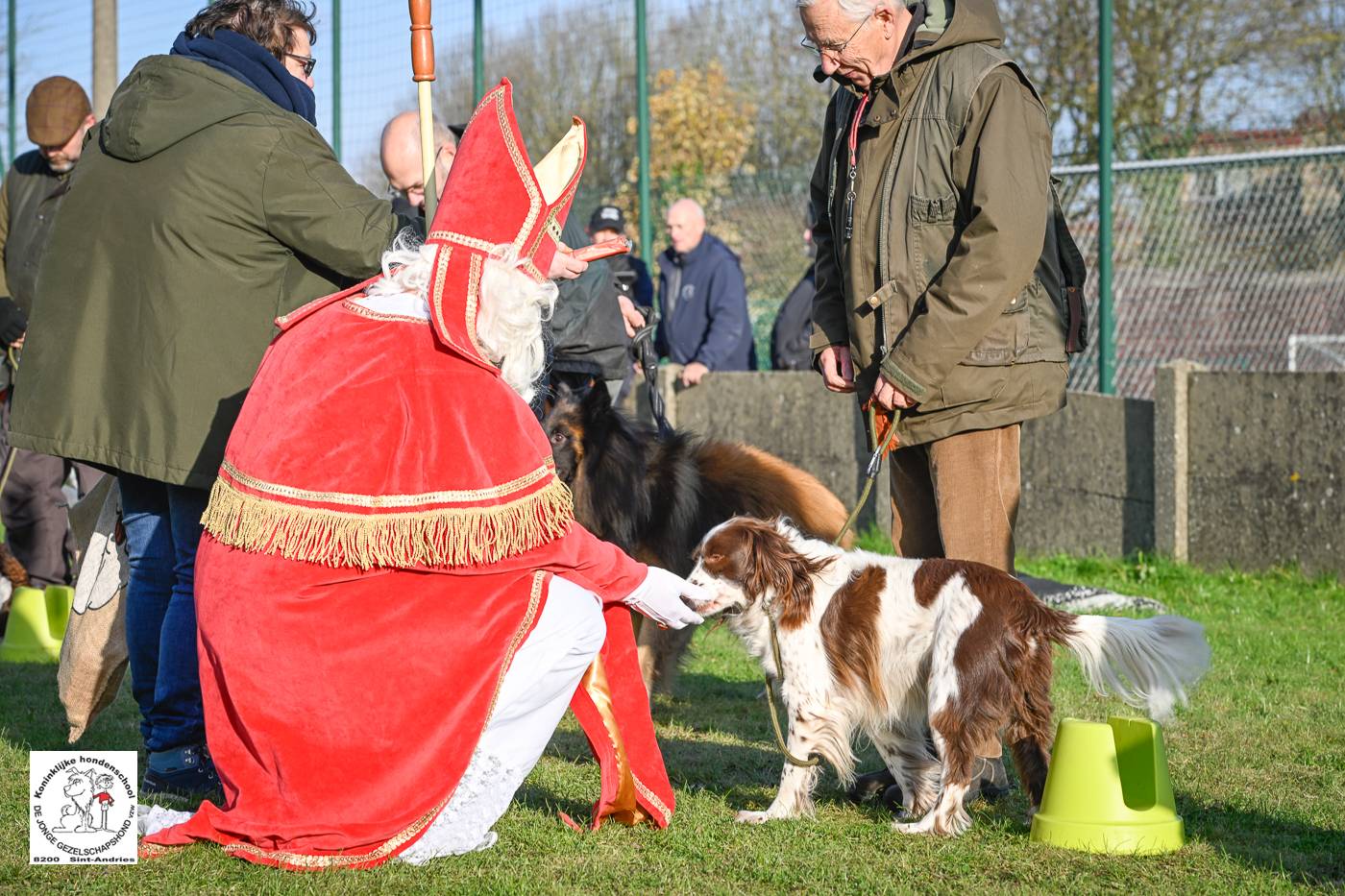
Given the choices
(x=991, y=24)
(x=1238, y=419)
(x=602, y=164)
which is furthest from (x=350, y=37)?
(x=991, y=24)

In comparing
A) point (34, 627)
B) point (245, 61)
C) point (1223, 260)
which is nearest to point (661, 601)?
point (245, 61)

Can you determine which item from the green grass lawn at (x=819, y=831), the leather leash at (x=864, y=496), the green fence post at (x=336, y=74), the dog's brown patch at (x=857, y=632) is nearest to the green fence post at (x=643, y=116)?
the green fence post at (x=336, y=74)

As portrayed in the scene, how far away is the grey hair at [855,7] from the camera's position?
3.96m

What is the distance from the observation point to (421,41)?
A: 175 inches

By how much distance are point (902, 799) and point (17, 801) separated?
105 inches

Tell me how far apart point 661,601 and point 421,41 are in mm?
2011

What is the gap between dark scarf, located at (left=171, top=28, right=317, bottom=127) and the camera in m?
4.12

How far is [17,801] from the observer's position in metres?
4.11

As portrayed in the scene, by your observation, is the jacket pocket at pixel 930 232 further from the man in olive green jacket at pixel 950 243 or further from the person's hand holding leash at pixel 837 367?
the person's hand holding leash at pixel 837 367

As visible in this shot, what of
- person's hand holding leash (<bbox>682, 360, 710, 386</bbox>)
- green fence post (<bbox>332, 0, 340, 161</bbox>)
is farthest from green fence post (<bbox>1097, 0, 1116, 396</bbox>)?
green fence post (<bbox>332, 0, 340, 161</bbox>)

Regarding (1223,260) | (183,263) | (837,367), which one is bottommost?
(837,367)

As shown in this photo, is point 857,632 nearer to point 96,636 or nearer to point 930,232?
point 930,232

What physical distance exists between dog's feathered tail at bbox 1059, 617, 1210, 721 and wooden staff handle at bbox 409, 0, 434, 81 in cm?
263

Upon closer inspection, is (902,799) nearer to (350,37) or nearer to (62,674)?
(62,674)
